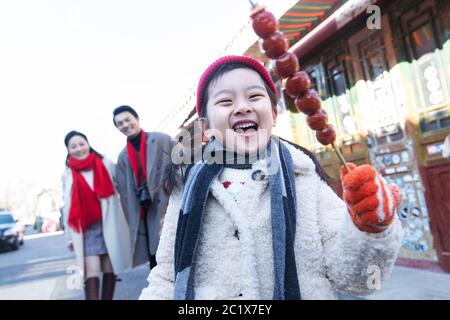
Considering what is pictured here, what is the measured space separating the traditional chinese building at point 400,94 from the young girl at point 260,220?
9.40 feet

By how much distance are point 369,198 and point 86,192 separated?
3.02 meters

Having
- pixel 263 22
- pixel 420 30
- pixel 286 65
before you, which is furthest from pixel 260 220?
pixel 420 30

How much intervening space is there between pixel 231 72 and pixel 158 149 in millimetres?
2031

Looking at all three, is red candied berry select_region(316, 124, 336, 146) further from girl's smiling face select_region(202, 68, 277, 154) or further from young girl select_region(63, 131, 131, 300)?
young girl select_region(63, 131, 131, 300)

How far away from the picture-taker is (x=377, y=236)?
91cm

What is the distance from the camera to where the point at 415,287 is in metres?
3.51

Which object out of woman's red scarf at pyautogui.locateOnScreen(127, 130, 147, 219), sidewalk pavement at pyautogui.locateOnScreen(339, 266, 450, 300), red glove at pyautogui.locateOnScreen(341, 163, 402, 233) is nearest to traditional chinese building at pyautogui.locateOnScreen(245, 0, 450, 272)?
sidewalk pavement at pyautogui.locateOnScreen(339, 266, 450, 300)

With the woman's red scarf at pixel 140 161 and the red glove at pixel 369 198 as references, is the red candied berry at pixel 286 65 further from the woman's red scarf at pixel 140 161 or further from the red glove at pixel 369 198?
the woman's red scarf at pixel 140 161

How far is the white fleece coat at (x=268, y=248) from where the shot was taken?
0.97 m

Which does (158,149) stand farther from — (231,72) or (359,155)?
(359,155)

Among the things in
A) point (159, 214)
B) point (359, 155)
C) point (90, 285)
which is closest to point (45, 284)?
point (90, 285)

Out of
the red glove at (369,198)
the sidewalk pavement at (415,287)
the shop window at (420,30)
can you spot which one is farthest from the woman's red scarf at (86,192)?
the shop window at (420,30)

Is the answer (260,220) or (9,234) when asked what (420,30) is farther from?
(9,234)
